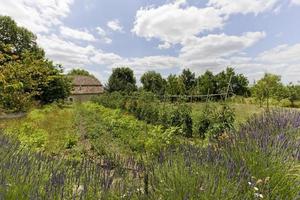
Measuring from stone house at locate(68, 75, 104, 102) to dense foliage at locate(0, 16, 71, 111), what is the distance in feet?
43.4

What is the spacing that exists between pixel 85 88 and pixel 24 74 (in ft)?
103

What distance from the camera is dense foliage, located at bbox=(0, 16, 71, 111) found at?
13.7 meters

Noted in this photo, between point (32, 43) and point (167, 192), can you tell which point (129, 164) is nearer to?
point (167, 192)

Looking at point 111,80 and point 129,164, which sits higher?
point 111,80

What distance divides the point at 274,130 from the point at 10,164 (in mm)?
2924

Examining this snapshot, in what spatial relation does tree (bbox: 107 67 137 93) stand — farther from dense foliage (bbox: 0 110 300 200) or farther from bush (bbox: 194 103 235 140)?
dense foliage (bbox: 0 110 300 200)

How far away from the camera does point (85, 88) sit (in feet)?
156

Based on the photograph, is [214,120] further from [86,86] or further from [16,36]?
[86,86]

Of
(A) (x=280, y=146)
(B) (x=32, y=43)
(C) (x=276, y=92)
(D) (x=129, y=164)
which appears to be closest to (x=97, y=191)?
(D) (x=129, y=164)

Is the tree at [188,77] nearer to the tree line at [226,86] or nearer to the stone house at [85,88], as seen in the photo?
the tree line at [226,86]

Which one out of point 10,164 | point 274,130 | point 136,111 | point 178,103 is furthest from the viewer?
point 136,111

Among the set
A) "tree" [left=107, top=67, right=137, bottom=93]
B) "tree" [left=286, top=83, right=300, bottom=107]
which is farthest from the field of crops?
"tree" [left=107, top=67, right=137, bottom=93]

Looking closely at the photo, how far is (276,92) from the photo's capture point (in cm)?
2170

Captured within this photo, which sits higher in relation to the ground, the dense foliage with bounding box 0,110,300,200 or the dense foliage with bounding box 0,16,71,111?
the dense foliage with bounding box 0,16,71,111
